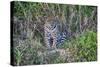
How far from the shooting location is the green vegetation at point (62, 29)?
2457 millimetres

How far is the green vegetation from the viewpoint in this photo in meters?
2.46

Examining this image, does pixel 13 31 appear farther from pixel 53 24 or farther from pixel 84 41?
pixel 84 41

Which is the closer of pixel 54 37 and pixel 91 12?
pixel 54 37

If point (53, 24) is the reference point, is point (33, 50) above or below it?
below

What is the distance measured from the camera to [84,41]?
2.79m

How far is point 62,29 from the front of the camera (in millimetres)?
2664

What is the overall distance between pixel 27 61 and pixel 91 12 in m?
1.05
